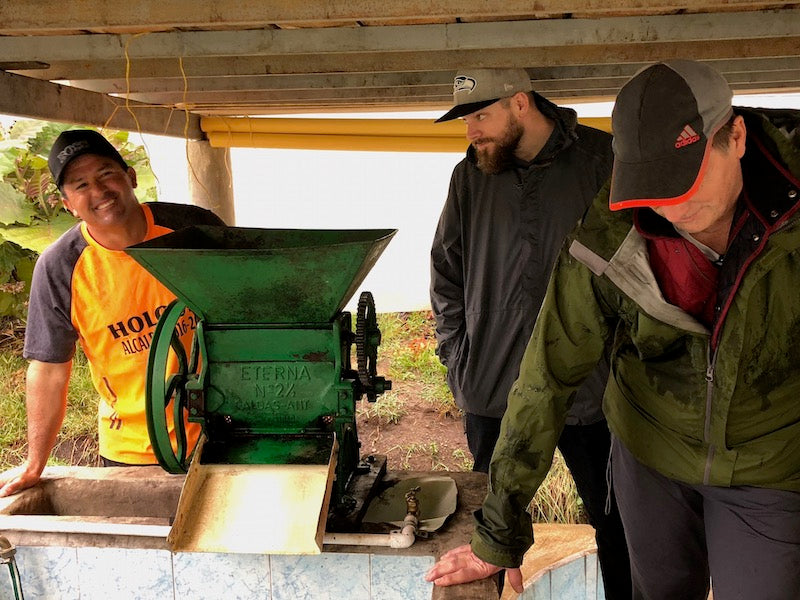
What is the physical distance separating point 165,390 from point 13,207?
536 centimetres

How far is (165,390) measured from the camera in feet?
6.97

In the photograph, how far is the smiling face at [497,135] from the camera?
9.42 feet

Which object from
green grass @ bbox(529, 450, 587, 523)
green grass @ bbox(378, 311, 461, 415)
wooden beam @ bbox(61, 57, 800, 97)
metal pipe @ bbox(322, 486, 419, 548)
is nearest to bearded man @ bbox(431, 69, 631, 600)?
metal pipe @ bbox(322, 486, 419, 548)

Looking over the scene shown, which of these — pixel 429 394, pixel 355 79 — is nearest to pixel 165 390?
pixel 355 79

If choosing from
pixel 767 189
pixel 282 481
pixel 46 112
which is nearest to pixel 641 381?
pixel 767 189

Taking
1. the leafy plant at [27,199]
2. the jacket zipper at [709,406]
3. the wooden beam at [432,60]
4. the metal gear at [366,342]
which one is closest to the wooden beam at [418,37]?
the wooden beam at [432,60]

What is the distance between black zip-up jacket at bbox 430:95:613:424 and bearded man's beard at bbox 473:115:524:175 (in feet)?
0.13

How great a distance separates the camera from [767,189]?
64.3 inches

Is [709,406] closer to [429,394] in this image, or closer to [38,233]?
[429,394]

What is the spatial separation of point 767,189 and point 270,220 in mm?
4710

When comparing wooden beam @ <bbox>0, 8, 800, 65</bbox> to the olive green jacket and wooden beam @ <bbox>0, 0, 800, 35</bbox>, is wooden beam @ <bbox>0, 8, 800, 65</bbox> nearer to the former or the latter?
wooden beam @ <bbox>0, 0, 800, 35</bbox>

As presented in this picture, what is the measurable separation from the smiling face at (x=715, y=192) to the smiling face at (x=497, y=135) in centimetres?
125

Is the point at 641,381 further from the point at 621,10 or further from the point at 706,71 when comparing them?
the point at 621,10

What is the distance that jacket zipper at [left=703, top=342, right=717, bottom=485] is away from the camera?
5.73ft
